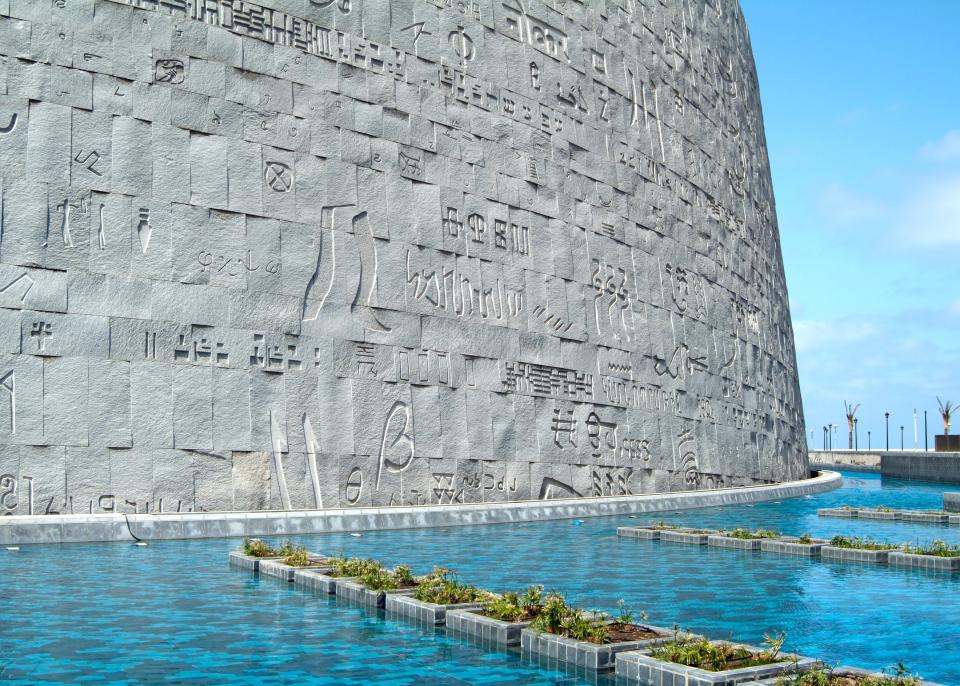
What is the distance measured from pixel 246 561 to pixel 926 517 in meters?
12.0

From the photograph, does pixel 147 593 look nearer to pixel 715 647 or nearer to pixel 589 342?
pixel 715 647

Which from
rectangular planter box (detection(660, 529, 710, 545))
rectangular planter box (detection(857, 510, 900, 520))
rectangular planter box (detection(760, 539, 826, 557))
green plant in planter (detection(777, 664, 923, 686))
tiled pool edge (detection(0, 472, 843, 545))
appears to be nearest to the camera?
green plant in planter (detection(777, 664, 923, 686))

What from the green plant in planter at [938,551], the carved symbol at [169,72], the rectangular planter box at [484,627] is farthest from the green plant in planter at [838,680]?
the carved symbol at [169,72]

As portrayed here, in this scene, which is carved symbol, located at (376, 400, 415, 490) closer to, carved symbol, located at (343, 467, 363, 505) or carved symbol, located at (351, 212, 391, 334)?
carved symbol, located at (343, 467, 363, 505)

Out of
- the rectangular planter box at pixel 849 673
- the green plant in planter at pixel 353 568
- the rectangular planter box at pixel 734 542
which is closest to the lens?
the rectangular planter box at pixel 849 673

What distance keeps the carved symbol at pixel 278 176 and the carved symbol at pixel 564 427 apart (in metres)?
6.61

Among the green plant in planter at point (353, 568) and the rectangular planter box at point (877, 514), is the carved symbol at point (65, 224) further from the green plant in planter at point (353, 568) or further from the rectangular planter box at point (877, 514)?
the rectangular planter box at point (877, 514)

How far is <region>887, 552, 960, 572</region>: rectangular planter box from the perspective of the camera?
998 centimetres

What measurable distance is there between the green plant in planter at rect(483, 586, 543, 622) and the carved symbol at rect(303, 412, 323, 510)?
26.5ft

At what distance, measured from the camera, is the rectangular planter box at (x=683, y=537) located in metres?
12.6

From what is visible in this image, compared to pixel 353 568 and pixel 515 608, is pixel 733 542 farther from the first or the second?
pixel 515 608

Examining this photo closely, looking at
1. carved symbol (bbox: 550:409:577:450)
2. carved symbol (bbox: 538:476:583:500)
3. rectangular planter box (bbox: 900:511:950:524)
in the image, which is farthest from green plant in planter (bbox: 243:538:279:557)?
rectangular planter box (bbox: 900:511:950:524)

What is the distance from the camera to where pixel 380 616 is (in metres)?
7.05

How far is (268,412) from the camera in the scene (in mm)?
14242
